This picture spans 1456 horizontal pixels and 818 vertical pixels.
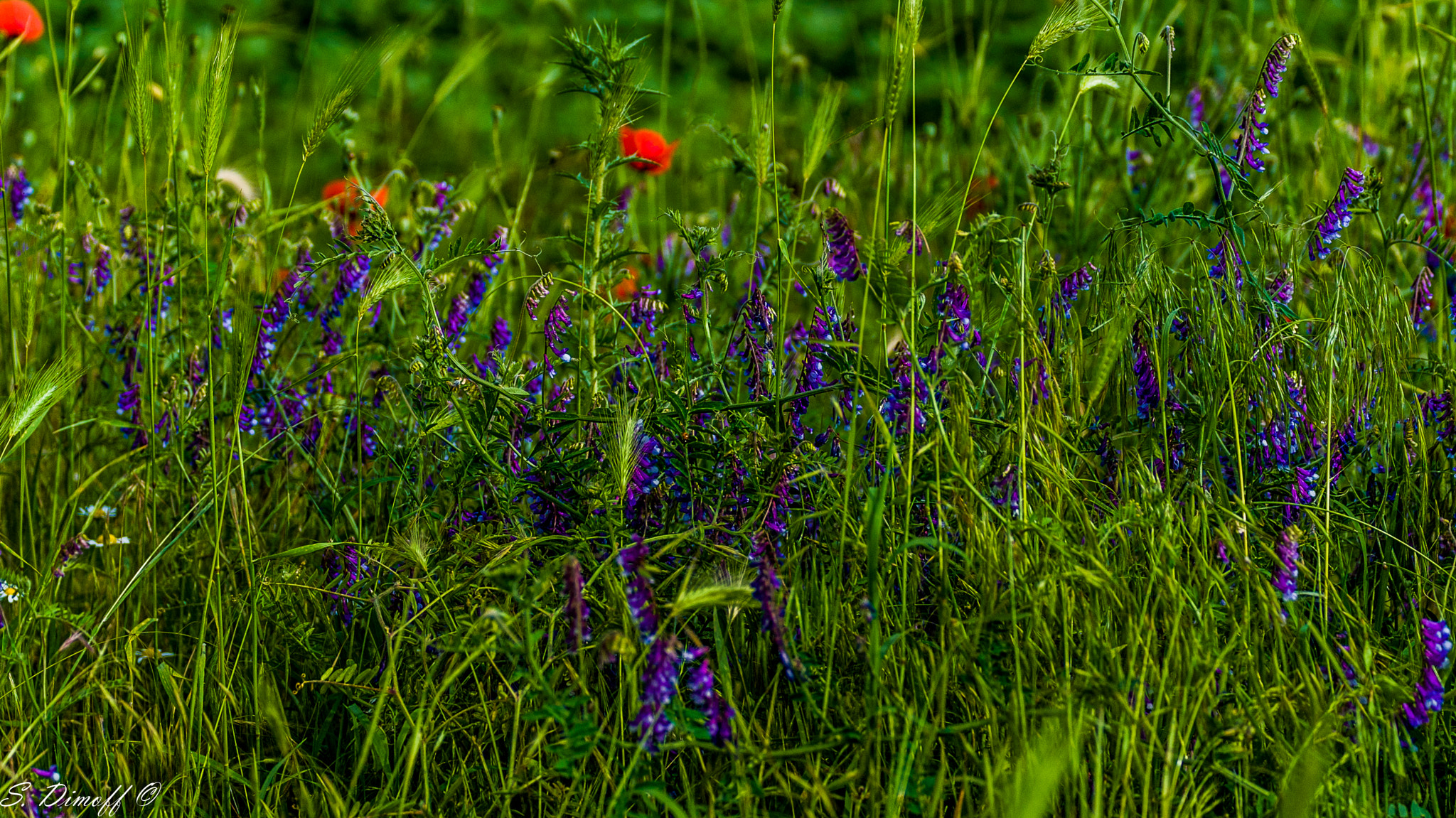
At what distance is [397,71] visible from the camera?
2.64 metres

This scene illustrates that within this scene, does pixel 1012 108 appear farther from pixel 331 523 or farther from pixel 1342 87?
pixel 331 523

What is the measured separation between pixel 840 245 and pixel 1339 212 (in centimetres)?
54

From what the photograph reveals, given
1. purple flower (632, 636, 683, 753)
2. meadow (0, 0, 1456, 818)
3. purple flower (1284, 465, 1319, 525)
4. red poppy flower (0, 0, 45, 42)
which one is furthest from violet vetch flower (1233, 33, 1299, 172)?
red poppy flower (0, 0, 45, 42)

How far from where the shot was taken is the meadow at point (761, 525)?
1006mm

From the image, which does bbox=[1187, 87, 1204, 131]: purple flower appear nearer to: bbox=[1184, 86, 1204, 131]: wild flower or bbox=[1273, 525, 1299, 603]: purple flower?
bbox=[1184, 86, 1204, 131]: wild flower

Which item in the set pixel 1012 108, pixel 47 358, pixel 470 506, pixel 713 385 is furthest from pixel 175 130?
pixel 1012 108

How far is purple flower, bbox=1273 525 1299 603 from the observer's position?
101 cm

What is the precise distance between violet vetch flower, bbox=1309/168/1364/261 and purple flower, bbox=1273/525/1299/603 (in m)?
0.42

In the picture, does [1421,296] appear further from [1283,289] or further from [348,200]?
[348,200]

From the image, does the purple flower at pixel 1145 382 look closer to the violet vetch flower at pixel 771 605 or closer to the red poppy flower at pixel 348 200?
the violet vetch flower at pixel 771 605

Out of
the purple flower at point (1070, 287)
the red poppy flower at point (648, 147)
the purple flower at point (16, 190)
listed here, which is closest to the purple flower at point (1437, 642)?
the purple flower at point (1070, 287)

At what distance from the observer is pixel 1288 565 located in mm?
1015

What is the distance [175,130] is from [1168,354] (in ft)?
3.36

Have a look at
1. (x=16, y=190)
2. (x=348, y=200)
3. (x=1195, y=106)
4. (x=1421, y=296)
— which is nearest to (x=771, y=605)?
(x=1421, y=296)
